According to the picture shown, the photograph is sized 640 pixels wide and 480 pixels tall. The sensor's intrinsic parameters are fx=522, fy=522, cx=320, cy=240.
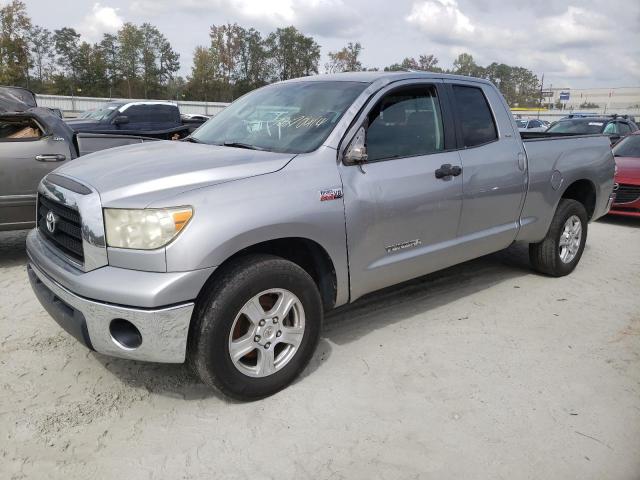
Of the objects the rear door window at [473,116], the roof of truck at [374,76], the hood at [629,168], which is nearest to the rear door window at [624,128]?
the hood at [629,168]

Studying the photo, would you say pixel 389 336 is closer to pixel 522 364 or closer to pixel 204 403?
pixel 522 364

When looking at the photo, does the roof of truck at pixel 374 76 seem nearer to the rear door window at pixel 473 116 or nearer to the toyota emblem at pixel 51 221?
the rear door window at pixel 473 116

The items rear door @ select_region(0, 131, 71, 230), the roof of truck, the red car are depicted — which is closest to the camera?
the roof of truck

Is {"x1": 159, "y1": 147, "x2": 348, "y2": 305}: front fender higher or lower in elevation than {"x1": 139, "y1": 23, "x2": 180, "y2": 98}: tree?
lower

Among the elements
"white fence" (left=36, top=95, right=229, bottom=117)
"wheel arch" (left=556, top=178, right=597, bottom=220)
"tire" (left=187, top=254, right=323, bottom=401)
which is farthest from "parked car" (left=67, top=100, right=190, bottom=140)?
"white fence" (left=36, top=95, right=229, bottom=117)

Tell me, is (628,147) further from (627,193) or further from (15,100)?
(15,100)

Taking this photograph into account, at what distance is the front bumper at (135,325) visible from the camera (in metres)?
2.55

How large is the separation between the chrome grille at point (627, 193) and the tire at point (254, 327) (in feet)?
24.0

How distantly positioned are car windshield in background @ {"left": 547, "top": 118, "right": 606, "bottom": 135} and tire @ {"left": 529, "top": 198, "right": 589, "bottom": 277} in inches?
323

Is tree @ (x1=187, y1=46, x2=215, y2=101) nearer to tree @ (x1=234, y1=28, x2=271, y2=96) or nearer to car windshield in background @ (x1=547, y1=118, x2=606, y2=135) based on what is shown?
tree @ (x1=234, y1=28, x2=271, y2=96)

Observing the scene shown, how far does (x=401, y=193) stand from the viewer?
11.3 feet

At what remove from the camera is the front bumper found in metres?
2.55

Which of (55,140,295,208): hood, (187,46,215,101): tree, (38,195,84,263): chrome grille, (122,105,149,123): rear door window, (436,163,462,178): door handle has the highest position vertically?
(187,46,215,101): tree

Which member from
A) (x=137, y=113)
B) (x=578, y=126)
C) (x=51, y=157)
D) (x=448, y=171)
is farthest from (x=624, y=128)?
(x=51, y=157)
